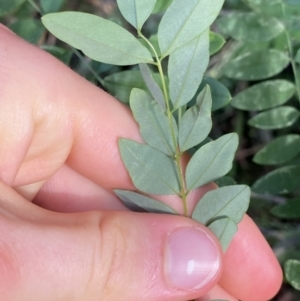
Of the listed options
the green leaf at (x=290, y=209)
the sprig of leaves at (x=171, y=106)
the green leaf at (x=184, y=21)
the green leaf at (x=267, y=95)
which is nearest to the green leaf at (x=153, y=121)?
the sprig of leaves at (x=171, y=106)

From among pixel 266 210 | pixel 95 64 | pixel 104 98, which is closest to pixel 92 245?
pixel 104 98

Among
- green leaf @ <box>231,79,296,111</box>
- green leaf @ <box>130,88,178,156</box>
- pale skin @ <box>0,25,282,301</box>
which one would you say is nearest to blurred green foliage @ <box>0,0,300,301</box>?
green leaf @ <box>231,79,296,111</box>

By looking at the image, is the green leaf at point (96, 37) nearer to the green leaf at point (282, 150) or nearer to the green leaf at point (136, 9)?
the green leaf at point (136, 9)

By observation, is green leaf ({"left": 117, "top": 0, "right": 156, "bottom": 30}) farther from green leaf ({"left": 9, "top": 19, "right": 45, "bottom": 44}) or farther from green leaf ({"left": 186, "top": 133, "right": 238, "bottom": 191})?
green leaf ({"left": 9, "top": 19, "right": 45, "bottom": 44})

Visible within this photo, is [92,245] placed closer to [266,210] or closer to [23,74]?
[23,74]

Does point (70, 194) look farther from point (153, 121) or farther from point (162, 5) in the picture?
point (162, 5)
